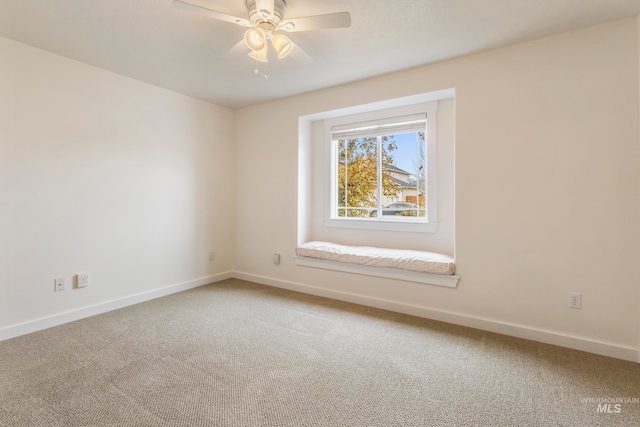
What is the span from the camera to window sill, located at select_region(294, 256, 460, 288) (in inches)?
110

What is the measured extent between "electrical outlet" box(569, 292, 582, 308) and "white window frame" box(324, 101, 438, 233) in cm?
126

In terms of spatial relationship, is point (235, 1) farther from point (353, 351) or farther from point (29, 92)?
point (353, 351)

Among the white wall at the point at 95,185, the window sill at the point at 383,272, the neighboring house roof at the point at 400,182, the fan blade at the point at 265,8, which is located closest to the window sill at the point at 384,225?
the neighboring house roof at the point at 400,182

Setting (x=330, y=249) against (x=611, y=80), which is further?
(x=330, y=249)

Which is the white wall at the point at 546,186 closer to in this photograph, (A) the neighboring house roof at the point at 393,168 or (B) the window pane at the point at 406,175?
(B) the window pane at the point at 406,175

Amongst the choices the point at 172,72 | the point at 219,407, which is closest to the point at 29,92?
the point at 172,72

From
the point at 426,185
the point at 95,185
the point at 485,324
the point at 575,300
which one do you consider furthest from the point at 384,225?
the point at 95,185

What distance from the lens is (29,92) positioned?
253cm

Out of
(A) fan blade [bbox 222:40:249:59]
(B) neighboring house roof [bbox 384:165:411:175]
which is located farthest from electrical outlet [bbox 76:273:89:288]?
(B) neighboring house roof [bbox 384:165:411:175]

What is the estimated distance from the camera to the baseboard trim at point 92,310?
2.46 metres

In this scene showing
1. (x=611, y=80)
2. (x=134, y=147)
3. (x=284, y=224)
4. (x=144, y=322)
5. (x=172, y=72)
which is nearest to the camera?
(x=611, y=80)

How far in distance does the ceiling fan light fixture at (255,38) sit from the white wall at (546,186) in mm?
1619

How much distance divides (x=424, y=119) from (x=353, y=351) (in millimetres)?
2522

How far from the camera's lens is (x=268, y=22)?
1.91 m
